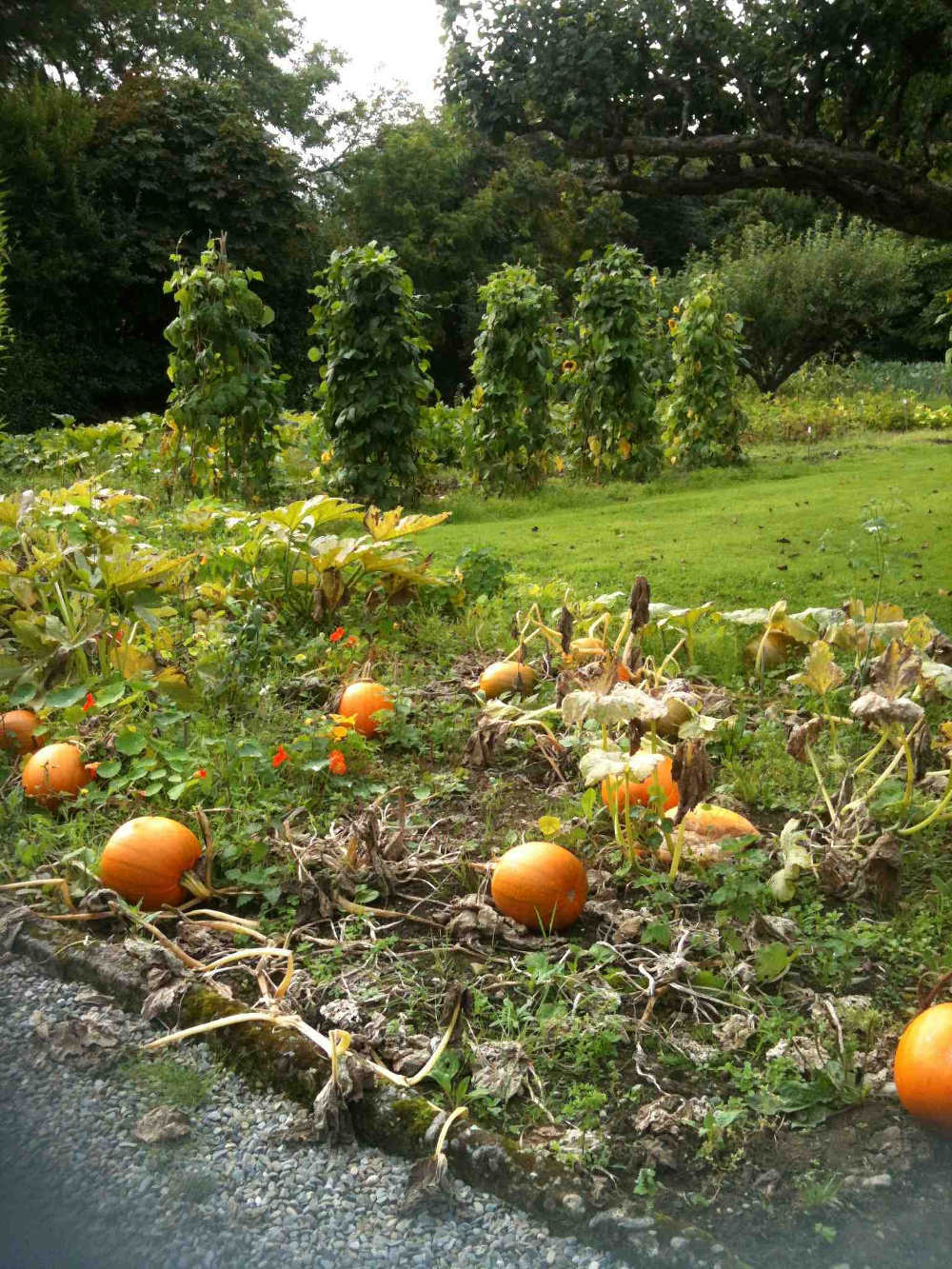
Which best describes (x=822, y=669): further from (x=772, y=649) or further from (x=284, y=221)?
(x=284, y=221)

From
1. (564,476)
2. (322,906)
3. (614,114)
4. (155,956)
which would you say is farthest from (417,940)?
(564,476)

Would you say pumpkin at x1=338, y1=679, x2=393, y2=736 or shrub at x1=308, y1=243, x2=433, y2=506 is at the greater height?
A: shrub at x1=308, y1=243, x2=433, y2=506

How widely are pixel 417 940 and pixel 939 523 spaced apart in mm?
4549

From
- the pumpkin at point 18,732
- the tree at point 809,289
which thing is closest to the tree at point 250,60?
the tree at point 809,289

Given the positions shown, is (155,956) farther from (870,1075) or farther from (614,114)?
(614,114)

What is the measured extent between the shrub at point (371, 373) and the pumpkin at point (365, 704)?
448 cm

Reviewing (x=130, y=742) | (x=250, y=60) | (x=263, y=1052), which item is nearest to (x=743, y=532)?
(x=130, y=742)

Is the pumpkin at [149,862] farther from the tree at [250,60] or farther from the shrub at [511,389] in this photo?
the tree at [250,60]

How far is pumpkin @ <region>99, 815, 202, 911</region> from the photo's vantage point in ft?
8.03

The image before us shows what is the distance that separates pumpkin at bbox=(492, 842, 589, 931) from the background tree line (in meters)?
10.1

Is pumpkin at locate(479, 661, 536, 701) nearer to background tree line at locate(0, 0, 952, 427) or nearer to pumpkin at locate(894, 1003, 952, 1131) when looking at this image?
pumpkin at locate(894, 1003, 952, 1131)

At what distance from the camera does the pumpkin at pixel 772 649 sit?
11.5 feet

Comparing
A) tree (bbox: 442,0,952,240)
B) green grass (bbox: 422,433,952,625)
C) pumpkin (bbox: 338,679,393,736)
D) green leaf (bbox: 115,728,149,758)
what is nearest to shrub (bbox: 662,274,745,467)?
green grass (bbox: 422,433,952,625)

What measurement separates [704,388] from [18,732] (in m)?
7.69
